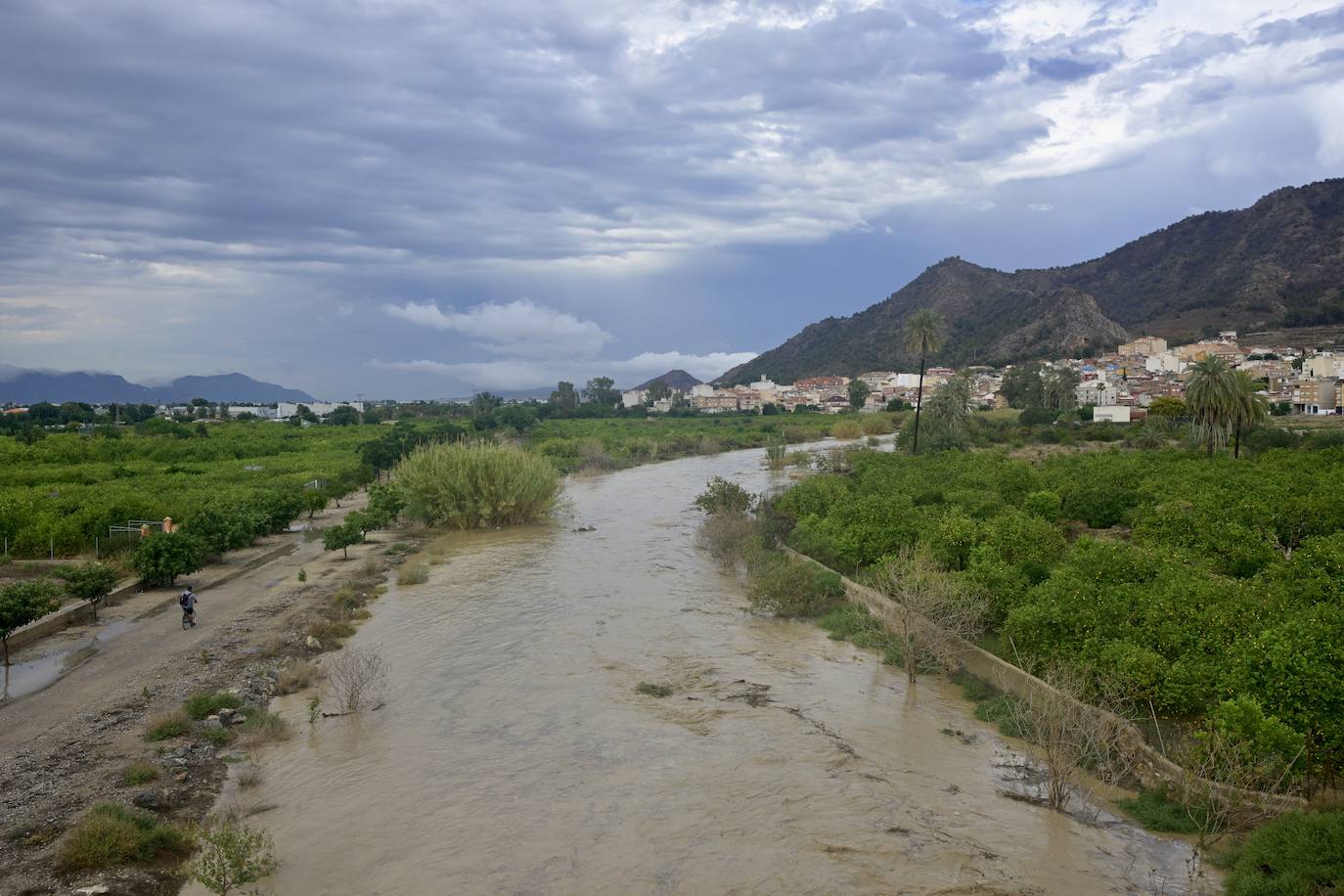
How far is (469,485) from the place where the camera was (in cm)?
3688

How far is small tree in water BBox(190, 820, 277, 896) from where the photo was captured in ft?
29.6

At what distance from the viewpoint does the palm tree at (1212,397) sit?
124 ft

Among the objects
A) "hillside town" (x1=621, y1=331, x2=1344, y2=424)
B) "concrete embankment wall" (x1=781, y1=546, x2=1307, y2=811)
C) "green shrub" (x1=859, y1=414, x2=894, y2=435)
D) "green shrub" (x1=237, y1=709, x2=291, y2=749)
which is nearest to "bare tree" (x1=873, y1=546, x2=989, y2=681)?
"concrete embankment wall" (x1=781, y1=546, x2=1307, y2=811)

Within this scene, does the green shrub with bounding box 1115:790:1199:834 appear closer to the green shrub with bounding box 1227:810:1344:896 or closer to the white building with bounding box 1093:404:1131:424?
the green shrub with bounding box 1227:810:1344:896

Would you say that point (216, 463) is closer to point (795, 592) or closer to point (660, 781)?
point (795, 592)

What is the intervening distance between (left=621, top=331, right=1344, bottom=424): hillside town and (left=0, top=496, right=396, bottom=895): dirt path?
46.9m

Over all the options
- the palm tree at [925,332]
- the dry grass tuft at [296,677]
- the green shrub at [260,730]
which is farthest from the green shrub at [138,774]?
the palm tree at [925,332]

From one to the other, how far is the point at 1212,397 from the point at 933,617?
29.6 m

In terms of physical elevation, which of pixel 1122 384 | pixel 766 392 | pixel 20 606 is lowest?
pixel 20 606

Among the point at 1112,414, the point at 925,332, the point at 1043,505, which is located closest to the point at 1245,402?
the point at 925,332

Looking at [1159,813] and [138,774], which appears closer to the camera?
[1159,813]

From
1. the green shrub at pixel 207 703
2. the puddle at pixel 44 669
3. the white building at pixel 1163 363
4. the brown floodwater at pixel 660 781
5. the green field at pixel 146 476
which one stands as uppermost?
the white building at pixel 1163 363

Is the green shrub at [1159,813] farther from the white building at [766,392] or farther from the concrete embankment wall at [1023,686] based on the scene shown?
the white building at [766,392]

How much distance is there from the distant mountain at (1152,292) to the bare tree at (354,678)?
129263 millimetres
